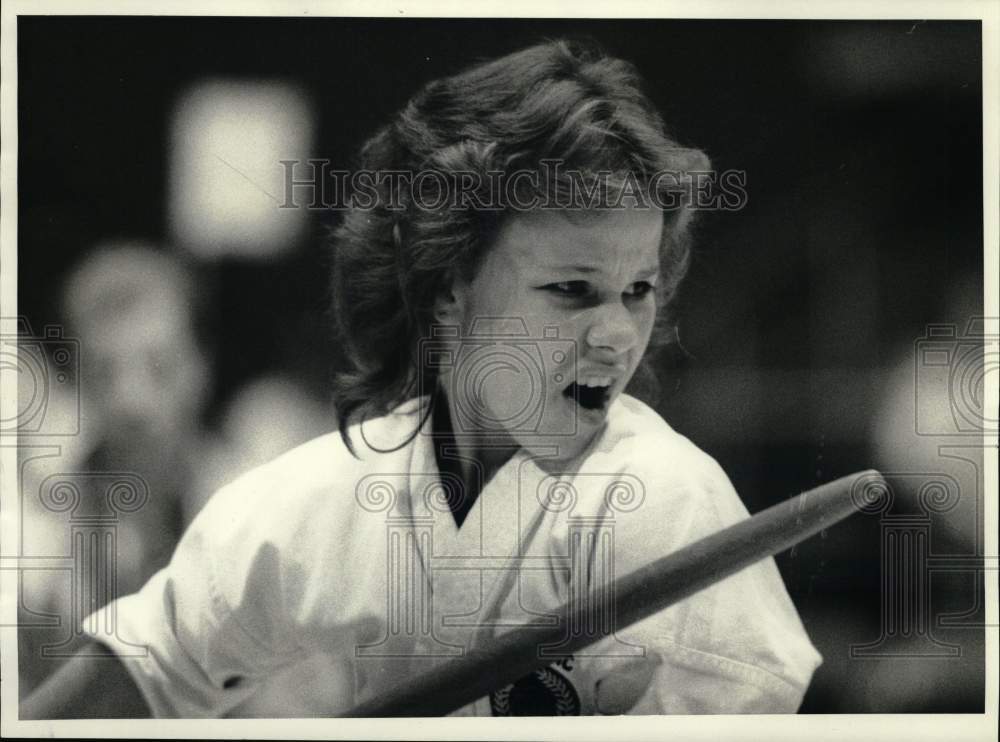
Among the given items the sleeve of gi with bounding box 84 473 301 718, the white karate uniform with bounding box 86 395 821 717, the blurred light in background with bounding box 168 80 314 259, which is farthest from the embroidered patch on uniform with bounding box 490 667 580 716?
the blurred light in background with bounding box 168 80 314 259

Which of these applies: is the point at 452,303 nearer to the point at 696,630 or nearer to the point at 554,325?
the point at 554,325

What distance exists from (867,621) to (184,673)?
133cm

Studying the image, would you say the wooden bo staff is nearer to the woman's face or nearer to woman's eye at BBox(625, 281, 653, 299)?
the woman's face

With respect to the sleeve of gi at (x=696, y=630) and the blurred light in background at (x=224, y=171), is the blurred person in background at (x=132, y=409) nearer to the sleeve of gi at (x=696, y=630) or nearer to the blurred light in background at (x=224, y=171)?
the blurred light in background at (x=224, y=171)

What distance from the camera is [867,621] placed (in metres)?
2.00

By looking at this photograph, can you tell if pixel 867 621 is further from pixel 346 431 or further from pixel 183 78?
pixel 183 78

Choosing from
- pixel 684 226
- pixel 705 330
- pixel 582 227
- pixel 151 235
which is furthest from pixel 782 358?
pixel 151 235

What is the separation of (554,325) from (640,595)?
536mm

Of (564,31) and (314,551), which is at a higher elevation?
(564,31)

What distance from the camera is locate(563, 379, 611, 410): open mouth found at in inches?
77.2

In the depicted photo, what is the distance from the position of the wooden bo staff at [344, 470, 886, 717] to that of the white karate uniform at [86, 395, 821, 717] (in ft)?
0.06

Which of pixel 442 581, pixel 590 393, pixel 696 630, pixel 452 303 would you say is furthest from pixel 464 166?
pixel 696 630

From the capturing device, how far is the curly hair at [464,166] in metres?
1.93

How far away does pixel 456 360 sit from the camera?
196 centimetres
